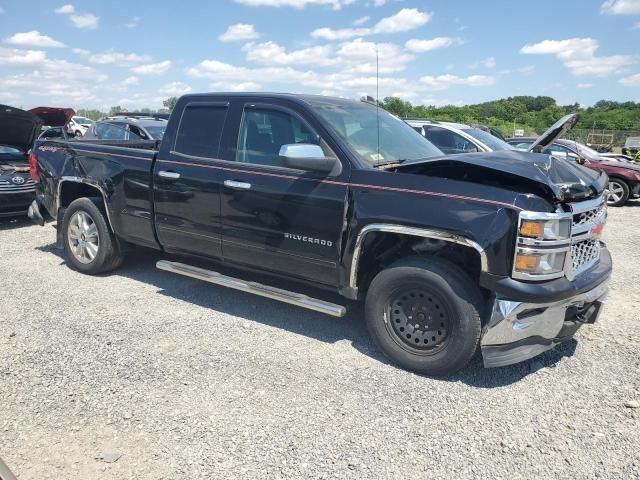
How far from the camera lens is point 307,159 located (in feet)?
12.5

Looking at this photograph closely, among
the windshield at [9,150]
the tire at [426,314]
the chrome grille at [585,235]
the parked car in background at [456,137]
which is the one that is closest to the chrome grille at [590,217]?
the chrome grille at [585,235]

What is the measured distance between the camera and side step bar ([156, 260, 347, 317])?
4009mm

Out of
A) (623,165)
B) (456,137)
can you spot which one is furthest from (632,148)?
(456,137)

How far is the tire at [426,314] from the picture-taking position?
3488 millimetres

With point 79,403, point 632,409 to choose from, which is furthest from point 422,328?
point 79,403

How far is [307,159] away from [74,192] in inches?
141

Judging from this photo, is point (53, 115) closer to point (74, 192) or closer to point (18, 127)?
point (18, 127)

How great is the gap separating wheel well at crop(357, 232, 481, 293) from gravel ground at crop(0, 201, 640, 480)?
0.68 meters

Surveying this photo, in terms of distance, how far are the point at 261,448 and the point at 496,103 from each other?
79.5 m

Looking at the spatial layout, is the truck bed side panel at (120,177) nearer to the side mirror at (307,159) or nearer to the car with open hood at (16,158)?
the side mirror at (307,159)

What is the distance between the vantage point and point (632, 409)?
3312 millimetres

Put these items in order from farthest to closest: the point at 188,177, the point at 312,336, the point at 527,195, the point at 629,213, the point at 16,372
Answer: the point at 629,213 → the point at 188,177 → the point at 312,336 → the point at 16,372 → the point at 527,195

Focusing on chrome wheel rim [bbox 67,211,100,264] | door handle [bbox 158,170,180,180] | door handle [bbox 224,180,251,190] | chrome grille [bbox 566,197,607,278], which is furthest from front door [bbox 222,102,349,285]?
chrome wheel rim [bbox 67,211,100,264]

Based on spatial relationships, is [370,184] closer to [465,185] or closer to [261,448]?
[465,185]
